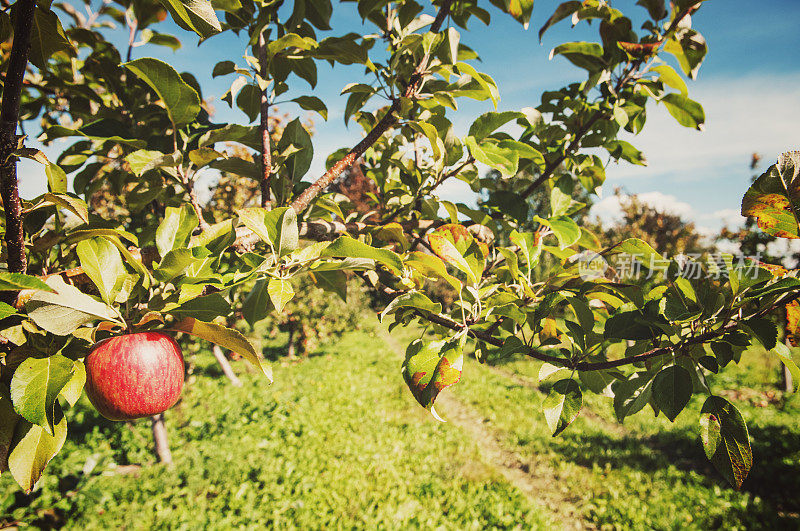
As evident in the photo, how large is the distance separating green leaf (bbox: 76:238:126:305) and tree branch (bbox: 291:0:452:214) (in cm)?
43

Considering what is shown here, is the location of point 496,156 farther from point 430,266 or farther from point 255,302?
point 255,302

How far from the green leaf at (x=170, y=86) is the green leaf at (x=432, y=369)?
0.75 meters

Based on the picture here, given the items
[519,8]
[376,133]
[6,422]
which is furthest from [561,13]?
[6,422]

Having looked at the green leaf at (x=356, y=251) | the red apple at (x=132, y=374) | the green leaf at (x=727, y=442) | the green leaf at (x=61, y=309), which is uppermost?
the green leaf at (x=356, y=251)

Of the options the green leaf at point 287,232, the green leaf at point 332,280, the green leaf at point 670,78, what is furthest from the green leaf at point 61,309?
the green leaf at point 670,78

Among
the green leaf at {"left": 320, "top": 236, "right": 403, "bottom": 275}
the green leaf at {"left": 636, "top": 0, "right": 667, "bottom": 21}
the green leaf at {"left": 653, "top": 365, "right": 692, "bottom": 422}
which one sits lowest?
the green leaf at {"left": 653, "top": 365, "right": 692, "bottom": 422}

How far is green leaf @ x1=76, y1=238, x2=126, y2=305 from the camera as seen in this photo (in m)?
0.70

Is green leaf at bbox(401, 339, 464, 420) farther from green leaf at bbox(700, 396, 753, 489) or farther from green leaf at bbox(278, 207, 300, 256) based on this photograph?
green leaf at bbox(700, 396, 753, 489)

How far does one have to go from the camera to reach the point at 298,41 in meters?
0.97

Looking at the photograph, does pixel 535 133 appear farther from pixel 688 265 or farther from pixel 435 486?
pixel 435 486

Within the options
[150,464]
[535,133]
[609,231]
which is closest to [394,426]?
[150,464]

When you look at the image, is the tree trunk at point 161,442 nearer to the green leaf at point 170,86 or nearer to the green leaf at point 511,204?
the green leaf at point 170,86

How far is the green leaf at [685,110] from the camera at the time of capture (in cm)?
119

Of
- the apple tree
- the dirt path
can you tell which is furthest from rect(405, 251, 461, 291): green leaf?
the dirt path
